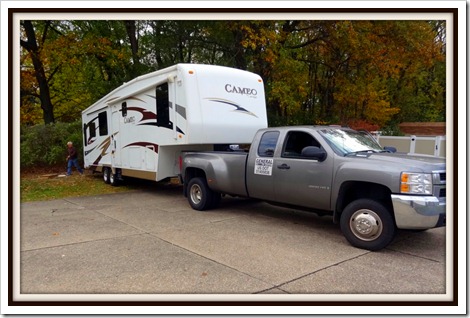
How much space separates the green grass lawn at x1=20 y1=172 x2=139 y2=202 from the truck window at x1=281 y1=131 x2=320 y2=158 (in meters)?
7.35

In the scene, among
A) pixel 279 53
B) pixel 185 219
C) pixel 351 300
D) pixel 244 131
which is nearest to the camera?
pixel 351 300

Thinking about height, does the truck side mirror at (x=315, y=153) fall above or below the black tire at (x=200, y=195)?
above

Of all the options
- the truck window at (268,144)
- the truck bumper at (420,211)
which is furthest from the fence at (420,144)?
the truck bumper at (420,211)

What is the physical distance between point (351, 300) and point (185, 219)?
4.41m

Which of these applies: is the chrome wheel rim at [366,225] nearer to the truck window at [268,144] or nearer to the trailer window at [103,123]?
the truck window at [268,144]

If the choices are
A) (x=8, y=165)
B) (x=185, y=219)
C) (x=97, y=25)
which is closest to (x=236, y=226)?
(x=185, y=219)

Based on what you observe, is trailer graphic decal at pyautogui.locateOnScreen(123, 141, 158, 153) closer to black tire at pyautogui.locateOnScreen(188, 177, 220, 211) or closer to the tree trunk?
black tire at pyautogui.locateOnScreen(188, 177, 220, 211)

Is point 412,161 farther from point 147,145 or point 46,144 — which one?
point 46,144

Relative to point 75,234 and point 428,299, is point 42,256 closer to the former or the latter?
point 75,234

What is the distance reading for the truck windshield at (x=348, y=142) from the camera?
618cm

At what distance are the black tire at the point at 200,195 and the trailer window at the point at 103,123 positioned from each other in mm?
5761

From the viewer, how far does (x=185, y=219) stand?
25.5 feet

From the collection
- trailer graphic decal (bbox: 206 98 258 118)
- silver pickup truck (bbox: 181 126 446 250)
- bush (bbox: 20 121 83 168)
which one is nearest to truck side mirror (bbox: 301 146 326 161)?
silver pickup truck (bbox: 181 126 446 250)

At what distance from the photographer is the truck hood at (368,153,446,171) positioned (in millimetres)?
5141
